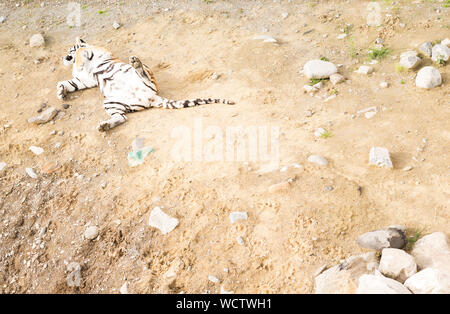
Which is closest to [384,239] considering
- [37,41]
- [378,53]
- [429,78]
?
[429,78]

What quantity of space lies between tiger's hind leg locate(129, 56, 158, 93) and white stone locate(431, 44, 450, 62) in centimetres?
354

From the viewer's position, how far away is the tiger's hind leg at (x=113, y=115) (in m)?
4.48

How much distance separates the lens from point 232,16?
640cm

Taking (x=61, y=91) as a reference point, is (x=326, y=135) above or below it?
above

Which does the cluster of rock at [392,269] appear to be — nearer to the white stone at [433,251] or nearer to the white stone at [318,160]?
the white stone at [433,251]

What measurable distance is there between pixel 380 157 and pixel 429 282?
51.3 inches

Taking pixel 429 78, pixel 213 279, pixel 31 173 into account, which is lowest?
pixel 31 173

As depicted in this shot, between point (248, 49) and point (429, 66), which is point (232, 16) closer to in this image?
point (248, 49)

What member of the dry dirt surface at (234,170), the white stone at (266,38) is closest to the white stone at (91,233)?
Answer: the dry dirt surface at (234,170)

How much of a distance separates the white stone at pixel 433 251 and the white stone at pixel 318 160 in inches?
41.6

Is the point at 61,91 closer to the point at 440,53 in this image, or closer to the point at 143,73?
the point at 143,73

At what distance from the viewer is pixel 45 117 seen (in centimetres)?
492

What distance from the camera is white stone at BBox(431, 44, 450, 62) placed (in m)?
4.38
